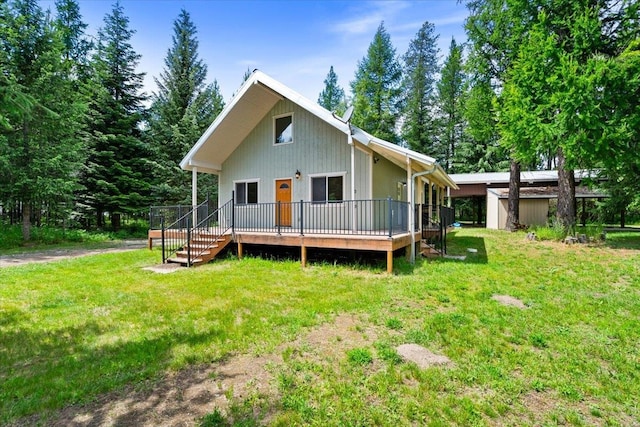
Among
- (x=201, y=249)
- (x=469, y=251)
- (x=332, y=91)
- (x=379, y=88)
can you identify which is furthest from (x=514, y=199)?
(x=332, y=91)

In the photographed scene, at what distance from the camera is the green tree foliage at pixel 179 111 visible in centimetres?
1911

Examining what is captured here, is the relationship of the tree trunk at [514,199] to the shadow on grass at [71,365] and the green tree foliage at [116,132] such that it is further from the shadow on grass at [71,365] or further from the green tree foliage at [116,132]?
the green tree foliage at [116,132]

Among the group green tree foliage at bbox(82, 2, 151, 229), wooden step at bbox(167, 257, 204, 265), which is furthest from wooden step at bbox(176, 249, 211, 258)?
green tree foliage at bbox(82, 2, 151, 229)

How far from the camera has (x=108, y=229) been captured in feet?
64.4

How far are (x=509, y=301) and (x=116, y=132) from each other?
21.5 meters

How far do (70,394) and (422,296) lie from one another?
5.11 metres

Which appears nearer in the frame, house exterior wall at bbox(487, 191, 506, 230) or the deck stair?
the deck stair

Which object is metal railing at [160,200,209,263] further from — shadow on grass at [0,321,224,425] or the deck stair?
shadow on grass at [0,321,224,425]

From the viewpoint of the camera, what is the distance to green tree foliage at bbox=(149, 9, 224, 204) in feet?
62.7

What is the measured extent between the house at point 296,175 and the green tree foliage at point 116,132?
9.26 m

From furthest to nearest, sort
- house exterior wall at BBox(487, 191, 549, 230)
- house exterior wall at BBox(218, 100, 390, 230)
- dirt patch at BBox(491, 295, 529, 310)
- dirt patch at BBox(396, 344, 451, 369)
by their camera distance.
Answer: house exterior wall at BBox(487, 191, 549, 230), house exterior wall at BBox(218, 100, 390, 230), dirt patch at BBox(491, 295, 529, 310), dirt patch at BBox(396, 344, 451, 369)

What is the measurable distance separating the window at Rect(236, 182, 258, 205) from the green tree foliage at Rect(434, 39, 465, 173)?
21311mm

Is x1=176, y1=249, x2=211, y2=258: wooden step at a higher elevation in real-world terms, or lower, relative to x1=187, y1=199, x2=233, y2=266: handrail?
lower

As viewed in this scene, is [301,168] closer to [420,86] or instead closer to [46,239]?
[46,239]
